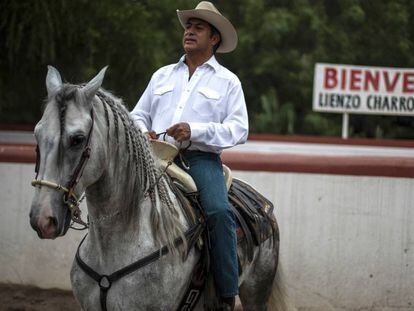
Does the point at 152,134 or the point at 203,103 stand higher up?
the point at 203,103

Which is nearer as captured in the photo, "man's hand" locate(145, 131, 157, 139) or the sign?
"man's hand" locate(145, 131, 157, 139)

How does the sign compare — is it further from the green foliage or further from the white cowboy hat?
the white cowboy hat

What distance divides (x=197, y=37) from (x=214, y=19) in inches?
6.0

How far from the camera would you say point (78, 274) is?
14.5ft

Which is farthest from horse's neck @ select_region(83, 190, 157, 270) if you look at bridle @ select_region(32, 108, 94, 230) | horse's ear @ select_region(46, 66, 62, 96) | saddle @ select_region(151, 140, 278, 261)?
horse's ear @ select_region(46, 66, 62, 96)

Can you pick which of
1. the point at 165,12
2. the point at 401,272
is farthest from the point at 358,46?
the point at 401,272

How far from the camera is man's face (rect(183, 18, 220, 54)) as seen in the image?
5.01 m

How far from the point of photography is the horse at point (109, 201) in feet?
12.8

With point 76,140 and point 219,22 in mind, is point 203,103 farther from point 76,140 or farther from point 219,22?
point 76,140

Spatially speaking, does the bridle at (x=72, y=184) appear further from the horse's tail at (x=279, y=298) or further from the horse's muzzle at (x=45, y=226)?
the horse's tail at (x=279, y=298)

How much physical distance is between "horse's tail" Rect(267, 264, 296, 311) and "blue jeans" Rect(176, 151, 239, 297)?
102 cm

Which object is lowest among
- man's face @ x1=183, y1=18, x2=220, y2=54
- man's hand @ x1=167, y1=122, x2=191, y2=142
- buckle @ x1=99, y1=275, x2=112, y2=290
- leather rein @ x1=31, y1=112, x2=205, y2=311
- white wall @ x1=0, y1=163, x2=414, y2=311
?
white wall @ x1=0, y1=163, x2=414, y2=311

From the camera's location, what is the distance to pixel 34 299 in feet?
25.1

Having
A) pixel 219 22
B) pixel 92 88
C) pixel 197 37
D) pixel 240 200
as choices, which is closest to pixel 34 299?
pixel 240 200
